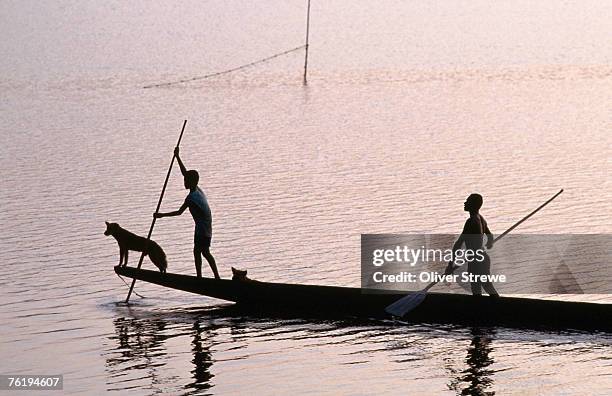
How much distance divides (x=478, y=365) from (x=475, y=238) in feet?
6.01

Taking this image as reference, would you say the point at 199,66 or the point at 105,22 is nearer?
the point at 199,66

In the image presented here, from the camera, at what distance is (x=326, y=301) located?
825 inches

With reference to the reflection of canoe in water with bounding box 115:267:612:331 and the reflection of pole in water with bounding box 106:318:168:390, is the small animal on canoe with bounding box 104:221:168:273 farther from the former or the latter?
the reflection of pole in water with bounding box 106:318:168:390

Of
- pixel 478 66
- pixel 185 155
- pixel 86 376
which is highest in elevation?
pixel 478 66

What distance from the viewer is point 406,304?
800 inches

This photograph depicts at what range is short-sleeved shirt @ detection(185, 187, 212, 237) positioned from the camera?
21.0 meters

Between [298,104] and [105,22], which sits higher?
[105,22]

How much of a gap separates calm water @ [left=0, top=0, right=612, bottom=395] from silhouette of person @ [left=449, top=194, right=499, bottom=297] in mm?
926

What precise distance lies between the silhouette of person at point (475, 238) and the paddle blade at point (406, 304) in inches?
33.7

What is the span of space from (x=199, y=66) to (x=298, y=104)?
925 inches

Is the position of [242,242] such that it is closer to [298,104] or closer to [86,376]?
[86,376]

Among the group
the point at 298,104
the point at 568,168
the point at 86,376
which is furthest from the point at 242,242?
the point at 298,104

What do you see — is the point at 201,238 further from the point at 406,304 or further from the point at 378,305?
the point at 406,304

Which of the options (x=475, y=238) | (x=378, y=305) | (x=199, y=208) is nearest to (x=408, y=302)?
(x=378, y=305)
